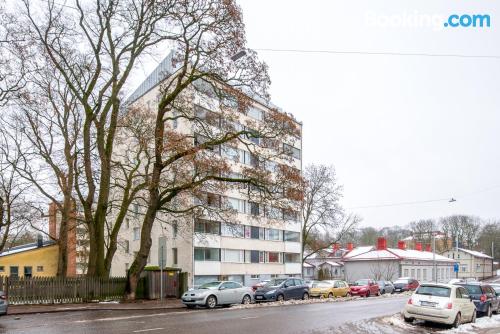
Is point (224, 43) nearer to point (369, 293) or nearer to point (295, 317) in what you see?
point (295, 317)

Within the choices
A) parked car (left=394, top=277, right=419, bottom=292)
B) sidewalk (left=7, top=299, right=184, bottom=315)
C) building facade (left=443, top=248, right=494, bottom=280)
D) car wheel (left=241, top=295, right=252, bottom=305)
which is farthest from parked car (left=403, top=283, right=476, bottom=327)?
Answer: building facade (left=443, top=248, right=494, bottom=280)

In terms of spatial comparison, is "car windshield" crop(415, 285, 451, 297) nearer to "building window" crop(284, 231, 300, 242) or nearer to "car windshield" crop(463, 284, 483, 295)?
"car windshield" crop(463, 284, 483, 295)

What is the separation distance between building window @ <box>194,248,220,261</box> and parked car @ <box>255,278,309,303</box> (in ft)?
62.3

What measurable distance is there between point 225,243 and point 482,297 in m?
34.0

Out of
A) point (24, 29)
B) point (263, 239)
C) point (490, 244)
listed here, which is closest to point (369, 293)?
point (263, 239)

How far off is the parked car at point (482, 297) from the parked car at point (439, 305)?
14.0ft

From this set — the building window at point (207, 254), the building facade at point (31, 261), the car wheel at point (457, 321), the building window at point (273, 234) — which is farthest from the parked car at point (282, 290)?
the building facade at point (31, 261)

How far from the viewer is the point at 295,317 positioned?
20.0 meters

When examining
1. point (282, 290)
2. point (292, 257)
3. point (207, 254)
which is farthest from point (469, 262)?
point (282, 290)

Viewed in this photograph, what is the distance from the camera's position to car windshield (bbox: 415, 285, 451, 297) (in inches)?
747

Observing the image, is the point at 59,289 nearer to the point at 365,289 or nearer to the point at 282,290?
the point at 282,290

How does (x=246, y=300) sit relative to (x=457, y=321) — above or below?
below

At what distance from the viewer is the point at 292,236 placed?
222 feet

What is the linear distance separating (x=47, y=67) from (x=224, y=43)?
11.4 meters
